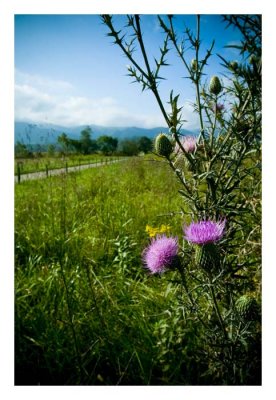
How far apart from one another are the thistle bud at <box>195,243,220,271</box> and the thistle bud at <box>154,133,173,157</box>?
283 millimetres

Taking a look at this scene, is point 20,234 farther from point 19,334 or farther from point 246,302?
point 246,302

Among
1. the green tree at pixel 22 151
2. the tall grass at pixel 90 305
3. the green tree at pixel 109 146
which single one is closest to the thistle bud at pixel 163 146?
the tall grass at pixel 90 305

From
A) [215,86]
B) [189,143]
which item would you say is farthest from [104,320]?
[215,86]

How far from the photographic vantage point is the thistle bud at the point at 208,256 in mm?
907

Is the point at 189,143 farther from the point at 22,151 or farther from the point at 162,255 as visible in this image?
the point at 22,151

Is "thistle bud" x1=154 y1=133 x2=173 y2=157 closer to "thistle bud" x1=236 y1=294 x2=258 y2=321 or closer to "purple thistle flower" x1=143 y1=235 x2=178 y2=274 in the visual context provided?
"purple thistle flower" x1=143 y1=235 x2=178 y2=274

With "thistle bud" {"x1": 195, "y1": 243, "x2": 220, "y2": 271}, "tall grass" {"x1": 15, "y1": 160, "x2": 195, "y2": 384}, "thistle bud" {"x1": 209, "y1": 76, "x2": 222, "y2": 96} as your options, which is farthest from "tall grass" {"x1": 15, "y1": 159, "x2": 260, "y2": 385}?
"thistle bud" {"x1": 209, "y1": 76, "x2": 222, "y2": 96}

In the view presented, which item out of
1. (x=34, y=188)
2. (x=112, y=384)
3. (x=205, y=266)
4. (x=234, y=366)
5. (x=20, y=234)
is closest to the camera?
(x=205, y=266)

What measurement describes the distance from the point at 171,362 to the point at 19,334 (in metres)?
0.56

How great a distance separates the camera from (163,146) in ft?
3.30

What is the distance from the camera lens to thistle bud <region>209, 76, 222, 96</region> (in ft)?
3.93

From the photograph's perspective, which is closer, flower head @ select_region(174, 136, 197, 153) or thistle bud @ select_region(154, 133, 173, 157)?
thistle bud @ select_region(154, 133, 173, 157)

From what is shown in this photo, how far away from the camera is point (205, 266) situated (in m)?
0.92
